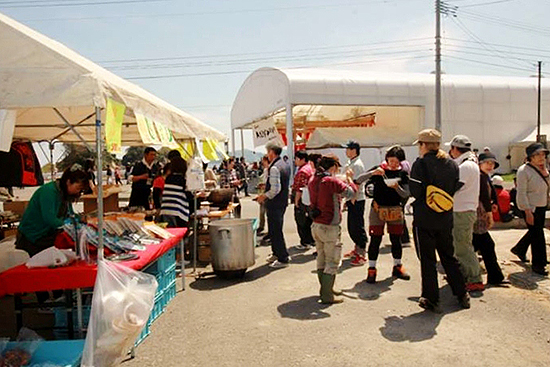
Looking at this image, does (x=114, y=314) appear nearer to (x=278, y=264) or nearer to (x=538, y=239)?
(x=278, y=264)

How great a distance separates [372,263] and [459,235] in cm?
121

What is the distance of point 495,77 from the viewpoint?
99.3 ft

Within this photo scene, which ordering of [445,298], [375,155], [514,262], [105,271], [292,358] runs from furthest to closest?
[375,155] → [514,262] → [445,298] → [292,358] → [105,271]

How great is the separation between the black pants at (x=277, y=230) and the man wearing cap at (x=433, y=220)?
263cm

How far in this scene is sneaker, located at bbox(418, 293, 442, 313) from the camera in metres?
5.04

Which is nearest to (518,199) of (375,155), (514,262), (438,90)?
(514,262)

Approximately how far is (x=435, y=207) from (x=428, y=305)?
1.10m

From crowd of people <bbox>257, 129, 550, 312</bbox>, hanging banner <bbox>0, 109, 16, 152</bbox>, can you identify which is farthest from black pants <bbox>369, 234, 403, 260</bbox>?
hanging banner <bbox>0, 109, 16, 152</bbox>

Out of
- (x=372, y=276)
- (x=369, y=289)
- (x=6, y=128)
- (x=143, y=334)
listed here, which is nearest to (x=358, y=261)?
(x=372, y=276)

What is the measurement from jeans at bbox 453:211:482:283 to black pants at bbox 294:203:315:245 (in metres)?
3.15

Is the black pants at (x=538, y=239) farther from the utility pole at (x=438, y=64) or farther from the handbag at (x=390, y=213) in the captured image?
the utility pole at (x=438, y=64)

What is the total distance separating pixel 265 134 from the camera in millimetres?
17750

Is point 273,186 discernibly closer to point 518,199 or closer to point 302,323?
point 302,323

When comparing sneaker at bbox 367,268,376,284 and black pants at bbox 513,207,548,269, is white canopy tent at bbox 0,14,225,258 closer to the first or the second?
sneaker at bbox 367,268,376,284
